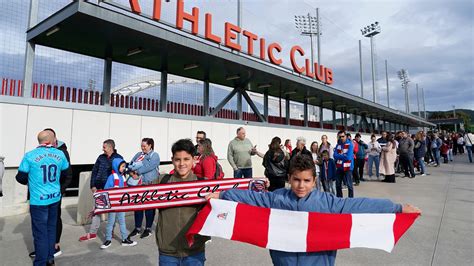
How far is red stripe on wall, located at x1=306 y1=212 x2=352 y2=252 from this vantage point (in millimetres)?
1960

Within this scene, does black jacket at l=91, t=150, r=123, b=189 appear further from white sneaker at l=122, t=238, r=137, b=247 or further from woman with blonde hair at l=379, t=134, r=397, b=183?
woman with blonde hair at l=379, t=134, r=397, b=183

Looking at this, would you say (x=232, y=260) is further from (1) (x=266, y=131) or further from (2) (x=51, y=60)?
(1) (x=266, y=131)

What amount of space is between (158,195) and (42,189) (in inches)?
82.6

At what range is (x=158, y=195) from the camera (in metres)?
2.35

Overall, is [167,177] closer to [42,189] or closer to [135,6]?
[42,189]

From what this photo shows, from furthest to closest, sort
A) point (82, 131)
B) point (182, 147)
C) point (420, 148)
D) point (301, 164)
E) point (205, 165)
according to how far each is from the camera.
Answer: point (420, 148) < point (82, 131) < point (205, 165) < point (182, 147) < point (301, 164)

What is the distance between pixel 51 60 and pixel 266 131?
9920 mm

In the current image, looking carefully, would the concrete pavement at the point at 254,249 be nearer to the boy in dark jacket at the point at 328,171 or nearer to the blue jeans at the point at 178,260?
the blue jeans at the point at 178,260

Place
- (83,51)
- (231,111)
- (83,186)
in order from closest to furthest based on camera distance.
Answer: (83,186)
(83,51)
(231,111)

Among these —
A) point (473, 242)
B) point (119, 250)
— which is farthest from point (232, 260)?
point (473, 242)

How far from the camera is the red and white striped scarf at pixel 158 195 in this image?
2299 mm

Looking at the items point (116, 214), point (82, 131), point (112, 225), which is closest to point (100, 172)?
point (116, 214)

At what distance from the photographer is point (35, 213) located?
11.2 ft

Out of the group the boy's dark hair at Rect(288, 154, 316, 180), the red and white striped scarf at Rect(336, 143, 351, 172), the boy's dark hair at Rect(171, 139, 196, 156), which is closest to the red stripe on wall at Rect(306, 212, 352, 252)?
the boy's dark hair at Rect(288, 154, 316, 180)
